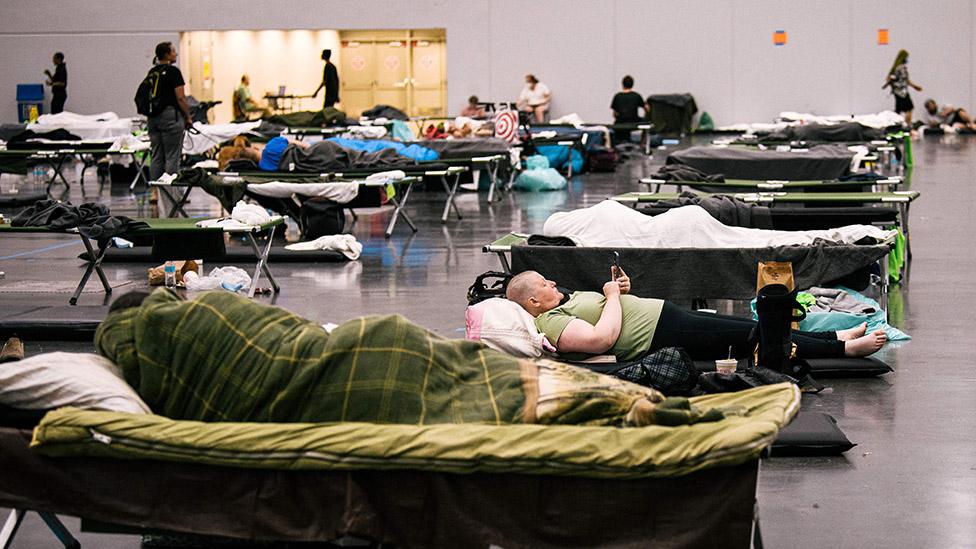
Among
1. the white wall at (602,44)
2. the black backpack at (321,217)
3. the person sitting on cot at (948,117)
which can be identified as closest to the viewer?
the black backpack at (321,217)

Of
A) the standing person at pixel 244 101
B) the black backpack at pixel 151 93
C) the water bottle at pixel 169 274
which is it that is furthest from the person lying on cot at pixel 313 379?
the standing person at pixel 244 101

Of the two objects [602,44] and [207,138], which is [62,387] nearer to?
[207,138]

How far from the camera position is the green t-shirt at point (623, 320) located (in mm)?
4945

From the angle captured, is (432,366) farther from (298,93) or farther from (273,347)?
(298,93)

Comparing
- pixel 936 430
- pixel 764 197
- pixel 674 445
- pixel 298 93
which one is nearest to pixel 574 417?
pixel 674 445

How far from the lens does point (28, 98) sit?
24.8 metres

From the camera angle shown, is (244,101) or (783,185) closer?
(783,185)

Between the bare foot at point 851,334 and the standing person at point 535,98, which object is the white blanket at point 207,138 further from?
the bare foot at point 851,334

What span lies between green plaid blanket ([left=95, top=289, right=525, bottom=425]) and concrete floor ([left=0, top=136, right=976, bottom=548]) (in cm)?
65

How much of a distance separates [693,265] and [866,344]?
120 centimetres

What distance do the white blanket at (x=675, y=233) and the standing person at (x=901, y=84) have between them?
1782 cm

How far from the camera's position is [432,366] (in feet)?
10.8

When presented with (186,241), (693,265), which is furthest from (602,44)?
(693,265)

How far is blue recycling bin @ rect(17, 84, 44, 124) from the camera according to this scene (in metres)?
24.8
